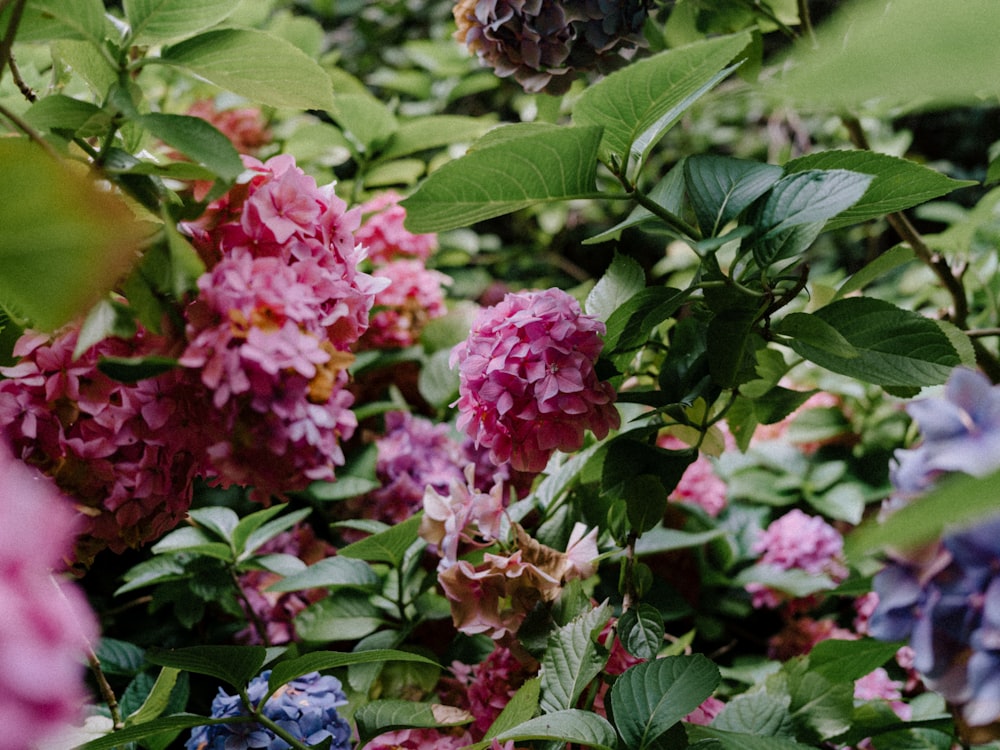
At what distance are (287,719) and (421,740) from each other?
0.33 feet

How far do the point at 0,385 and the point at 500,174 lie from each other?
30 cm

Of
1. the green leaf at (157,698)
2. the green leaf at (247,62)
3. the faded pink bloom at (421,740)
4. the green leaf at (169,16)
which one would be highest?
the green leaf at (169,16)

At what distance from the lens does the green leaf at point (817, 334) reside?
19.8 inches

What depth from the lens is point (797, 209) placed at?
489 mm

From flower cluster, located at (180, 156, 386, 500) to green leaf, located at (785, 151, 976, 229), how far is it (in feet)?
1.04

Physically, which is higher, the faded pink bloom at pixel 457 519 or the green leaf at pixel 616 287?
the green leaf at pixel 616 287

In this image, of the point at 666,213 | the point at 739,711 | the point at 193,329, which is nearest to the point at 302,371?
the point at 193,329

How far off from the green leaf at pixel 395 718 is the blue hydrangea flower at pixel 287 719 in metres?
0.03

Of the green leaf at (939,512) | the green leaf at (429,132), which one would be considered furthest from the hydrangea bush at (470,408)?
the green leaf at (429,132)

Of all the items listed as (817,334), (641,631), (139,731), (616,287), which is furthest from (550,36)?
(139,731)

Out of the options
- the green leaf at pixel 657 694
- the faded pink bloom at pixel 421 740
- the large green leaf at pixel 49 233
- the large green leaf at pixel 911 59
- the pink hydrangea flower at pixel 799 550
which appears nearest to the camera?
the large green leaf at pixel 911 59

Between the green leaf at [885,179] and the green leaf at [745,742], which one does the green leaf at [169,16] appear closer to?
the green leaf at [885,179]

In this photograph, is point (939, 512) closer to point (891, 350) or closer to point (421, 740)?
point (891, 350)

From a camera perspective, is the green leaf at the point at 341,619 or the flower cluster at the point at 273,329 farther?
the green leaf at the point at 341,619
